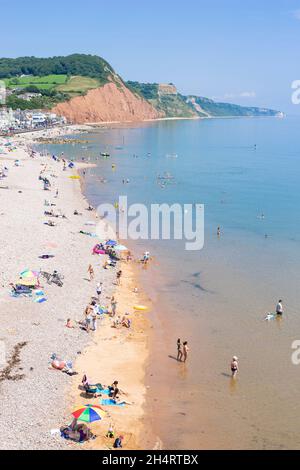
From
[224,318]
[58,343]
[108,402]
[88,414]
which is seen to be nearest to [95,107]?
[224,318]

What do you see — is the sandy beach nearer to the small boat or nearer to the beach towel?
the beach towel

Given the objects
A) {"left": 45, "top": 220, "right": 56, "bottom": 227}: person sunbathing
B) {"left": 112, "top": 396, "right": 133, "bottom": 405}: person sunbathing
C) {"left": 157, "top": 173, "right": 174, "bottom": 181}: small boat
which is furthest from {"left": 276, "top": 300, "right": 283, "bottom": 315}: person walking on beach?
{"left": 157, "top": 173, "right": 174, "bottom": 181}: small boat

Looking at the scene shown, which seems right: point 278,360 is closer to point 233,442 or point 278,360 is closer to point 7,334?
point 233,442

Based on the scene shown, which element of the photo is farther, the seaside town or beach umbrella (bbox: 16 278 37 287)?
the seaside town

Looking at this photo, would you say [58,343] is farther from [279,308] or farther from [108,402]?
[279,308]

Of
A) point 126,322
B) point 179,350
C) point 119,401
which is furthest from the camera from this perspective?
point 126,322

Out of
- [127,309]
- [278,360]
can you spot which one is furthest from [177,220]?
[278,360]

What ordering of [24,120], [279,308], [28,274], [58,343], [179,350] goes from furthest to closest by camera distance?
[24,120], [279,308], [28,274], [179,350], [58,343]

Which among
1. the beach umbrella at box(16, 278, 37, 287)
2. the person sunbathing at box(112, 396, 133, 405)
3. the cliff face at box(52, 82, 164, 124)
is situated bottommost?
the person sunbathing at box(112, 396, 133, 405)
